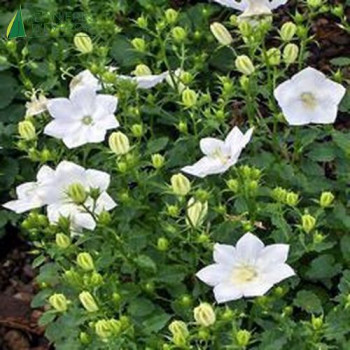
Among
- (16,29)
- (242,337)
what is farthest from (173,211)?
(16,29)

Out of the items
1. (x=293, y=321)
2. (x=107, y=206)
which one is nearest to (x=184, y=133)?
(x=107, y=206)

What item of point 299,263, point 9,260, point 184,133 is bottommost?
point 9,260

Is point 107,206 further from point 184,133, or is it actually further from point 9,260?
point 9,260

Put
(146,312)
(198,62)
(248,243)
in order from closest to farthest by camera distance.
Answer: (248,243), (146,312), (198,62)

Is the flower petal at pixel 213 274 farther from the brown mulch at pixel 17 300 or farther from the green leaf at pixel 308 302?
the brown mulch at pixel 17 300

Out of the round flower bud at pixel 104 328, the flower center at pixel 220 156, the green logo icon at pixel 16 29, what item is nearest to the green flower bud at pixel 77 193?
the round flower bud at pixel 104 328

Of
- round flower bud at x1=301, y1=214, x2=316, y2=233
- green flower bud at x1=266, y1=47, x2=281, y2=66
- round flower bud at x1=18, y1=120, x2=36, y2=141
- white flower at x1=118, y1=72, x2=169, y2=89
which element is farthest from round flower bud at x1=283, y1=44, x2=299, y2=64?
round flower bud at x1=18, y1=120, x2=36, y2=141

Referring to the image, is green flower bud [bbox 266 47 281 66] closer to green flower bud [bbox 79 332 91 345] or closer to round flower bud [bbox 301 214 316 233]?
round flower bud [bbox 301 214 316 233]
